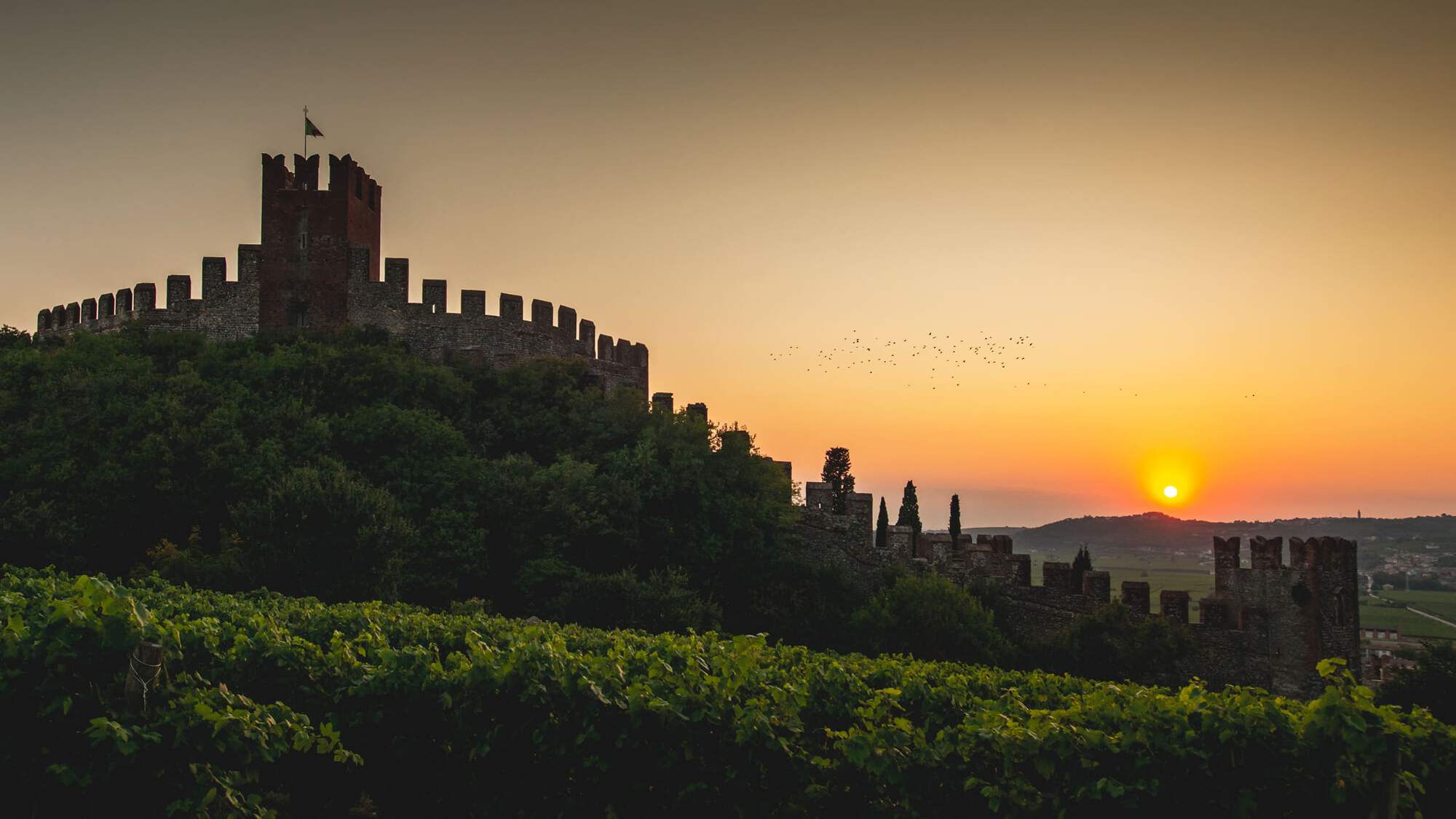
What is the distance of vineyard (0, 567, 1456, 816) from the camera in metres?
7.07

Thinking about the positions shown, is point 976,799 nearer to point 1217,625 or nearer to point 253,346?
point 1217,625

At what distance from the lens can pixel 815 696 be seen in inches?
361

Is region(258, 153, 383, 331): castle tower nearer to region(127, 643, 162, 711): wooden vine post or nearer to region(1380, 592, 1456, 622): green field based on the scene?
region(127, 643, 162, 711): wooden vine post

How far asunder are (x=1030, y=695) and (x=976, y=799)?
3.43 metres

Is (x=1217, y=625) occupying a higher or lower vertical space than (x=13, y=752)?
lower

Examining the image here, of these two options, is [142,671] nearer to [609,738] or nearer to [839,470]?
[609,738]

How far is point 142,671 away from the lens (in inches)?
277

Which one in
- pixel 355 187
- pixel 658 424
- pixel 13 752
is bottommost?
pixel 13 752

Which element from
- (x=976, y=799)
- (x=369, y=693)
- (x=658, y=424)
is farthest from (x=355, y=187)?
(x=976, y=799)

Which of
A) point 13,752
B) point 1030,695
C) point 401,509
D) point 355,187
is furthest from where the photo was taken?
point 355,187

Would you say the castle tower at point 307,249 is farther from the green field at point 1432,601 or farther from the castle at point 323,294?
the green field at point 1432,601

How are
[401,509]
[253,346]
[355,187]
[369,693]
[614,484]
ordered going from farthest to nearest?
[355,187]
[253,346]
[614,484]
[401,509]
[369,693]

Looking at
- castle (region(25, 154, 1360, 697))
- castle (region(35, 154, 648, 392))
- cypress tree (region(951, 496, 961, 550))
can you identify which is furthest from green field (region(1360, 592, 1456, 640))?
castle (region(35, 154, 648, 392))

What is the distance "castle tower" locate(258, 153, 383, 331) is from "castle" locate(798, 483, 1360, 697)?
2200 centimetres
